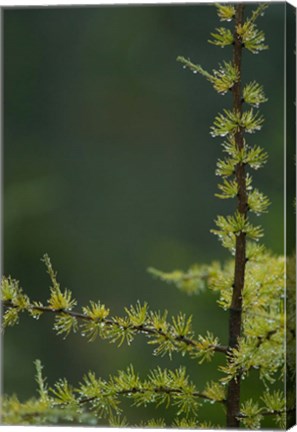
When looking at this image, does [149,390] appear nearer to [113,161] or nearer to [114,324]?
[114,324]

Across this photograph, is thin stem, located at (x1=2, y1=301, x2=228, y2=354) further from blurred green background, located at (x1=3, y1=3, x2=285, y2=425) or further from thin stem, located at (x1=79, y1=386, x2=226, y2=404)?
blurred green background, located at (x1=3, y1=3, x2=285, y2=425)

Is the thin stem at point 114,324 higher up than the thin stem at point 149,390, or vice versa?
the thin stem at point 114,324

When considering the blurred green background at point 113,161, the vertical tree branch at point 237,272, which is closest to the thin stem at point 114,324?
the vertical tree branch at point 237,272

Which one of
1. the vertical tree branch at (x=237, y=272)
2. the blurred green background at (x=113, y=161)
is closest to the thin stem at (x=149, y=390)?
the vertical tree branch at (x=237, y=272)

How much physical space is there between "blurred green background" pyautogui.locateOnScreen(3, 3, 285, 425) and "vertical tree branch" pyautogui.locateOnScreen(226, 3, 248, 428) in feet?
1.37

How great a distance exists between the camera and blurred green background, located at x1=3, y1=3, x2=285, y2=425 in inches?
106

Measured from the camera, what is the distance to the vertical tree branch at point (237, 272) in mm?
1930

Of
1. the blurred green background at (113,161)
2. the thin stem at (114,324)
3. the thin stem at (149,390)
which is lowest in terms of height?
the thin stem at (149,390)

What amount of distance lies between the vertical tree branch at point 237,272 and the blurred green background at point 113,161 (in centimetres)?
42

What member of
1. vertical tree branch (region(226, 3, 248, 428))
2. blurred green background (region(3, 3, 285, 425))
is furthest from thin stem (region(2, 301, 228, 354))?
blurred green background (region(3, 3, 285, 425))

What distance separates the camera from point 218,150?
9.76ft

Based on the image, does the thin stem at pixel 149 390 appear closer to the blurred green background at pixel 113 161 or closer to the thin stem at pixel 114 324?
the thin stem at pixel 114 324

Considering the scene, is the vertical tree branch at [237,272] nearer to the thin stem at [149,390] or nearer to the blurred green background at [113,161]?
the thin stem at [149,390]

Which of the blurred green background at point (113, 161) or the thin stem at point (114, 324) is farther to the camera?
the blurred green background at point (113, 161)
